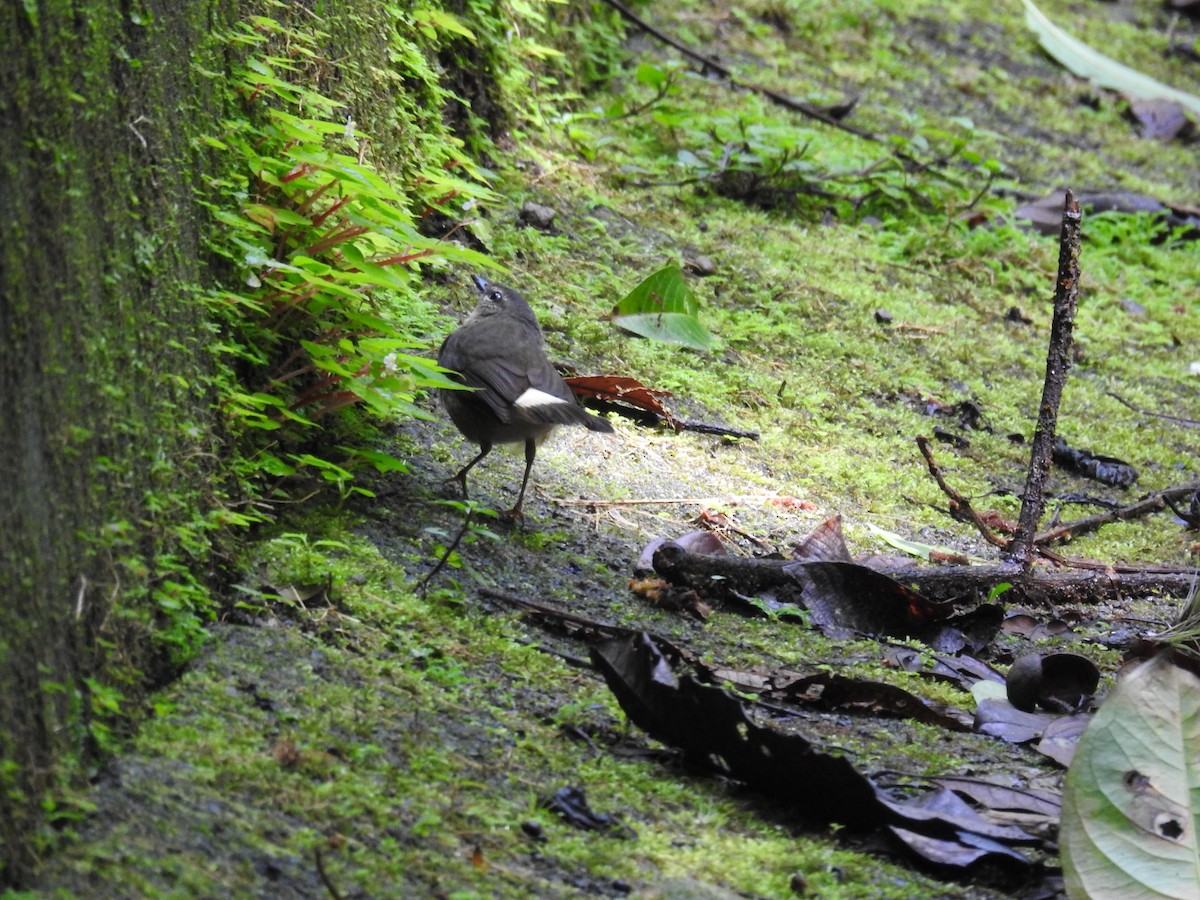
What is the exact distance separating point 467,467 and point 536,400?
309 millimetres

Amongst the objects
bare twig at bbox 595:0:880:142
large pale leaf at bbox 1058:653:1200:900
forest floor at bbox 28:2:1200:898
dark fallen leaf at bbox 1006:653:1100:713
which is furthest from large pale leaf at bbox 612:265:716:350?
large pale leaf at bbox 1058:653:1200:900

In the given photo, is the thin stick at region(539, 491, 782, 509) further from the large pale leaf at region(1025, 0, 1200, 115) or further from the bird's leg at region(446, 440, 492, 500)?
the large pale leaf at region(1025, 0, 1200, 115)

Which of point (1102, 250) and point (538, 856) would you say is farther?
point (1102, 250)

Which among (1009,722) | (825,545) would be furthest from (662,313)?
(1009,722)

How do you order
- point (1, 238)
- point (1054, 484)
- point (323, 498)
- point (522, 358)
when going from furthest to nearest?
point (1054, 484), point (522, 358), point (323, 498), point (1, 238)

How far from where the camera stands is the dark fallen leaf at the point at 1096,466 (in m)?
5.77

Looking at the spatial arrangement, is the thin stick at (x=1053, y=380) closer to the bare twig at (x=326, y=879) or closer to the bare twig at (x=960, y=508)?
the bare twig at (x=960, y=508)

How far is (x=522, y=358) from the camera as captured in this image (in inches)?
172

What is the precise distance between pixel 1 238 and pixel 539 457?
2.94 meters

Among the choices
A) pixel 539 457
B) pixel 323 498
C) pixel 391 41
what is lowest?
pixel 539 457

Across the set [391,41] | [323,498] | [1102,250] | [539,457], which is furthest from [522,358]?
[1102,250]

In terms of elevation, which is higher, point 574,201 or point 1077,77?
point 1077,77

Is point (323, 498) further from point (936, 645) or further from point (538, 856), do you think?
point (936, 645)

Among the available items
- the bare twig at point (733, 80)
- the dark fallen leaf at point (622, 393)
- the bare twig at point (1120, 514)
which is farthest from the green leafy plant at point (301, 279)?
the bare twig at point (733, 80)
